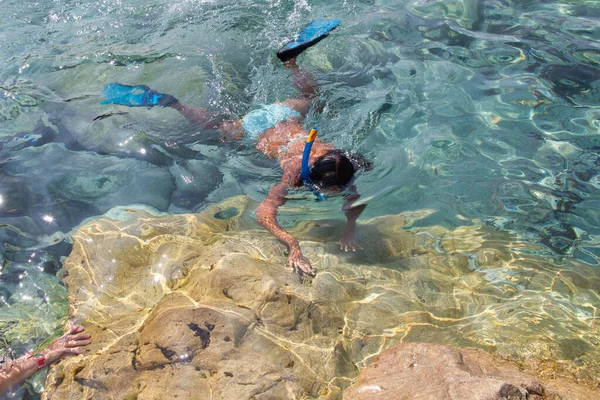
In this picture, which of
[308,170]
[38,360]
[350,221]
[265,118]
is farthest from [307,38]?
[38,360]

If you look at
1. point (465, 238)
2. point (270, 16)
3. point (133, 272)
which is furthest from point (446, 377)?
point (270, 16)

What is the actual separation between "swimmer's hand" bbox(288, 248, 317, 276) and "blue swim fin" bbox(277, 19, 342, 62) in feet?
10.4

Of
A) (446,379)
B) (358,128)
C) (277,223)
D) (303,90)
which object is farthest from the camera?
(303,90)

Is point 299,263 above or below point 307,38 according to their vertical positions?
below

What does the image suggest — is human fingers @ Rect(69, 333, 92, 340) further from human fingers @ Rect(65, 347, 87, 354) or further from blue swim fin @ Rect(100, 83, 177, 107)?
blue swim fin @ Rect(100, 83, 177, 107)

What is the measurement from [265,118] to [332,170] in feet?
4.79

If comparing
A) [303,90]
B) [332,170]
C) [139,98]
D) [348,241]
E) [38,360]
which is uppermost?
[139,98]

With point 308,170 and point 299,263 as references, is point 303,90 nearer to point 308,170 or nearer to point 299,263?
point 308,170

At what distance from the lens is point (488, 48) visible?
6.21m

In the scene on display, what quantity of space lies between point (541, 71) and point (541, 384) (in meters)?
4.50

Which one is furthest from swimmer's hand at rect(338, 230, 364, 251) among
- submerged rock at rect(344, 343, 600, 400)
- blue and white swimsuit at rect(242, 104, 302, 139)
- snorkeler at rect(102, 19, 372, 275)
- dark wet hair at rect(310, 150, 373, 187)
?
blue and white swimsuit at rect(242, 104, 302, 139)

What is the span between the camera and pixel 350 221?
406 centimetres

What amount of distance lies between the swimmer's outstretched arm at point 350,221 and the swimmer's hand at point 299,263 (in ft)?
1.29

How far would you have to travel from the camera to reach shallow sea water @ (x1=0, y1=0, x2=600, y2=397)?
358 centimetres
